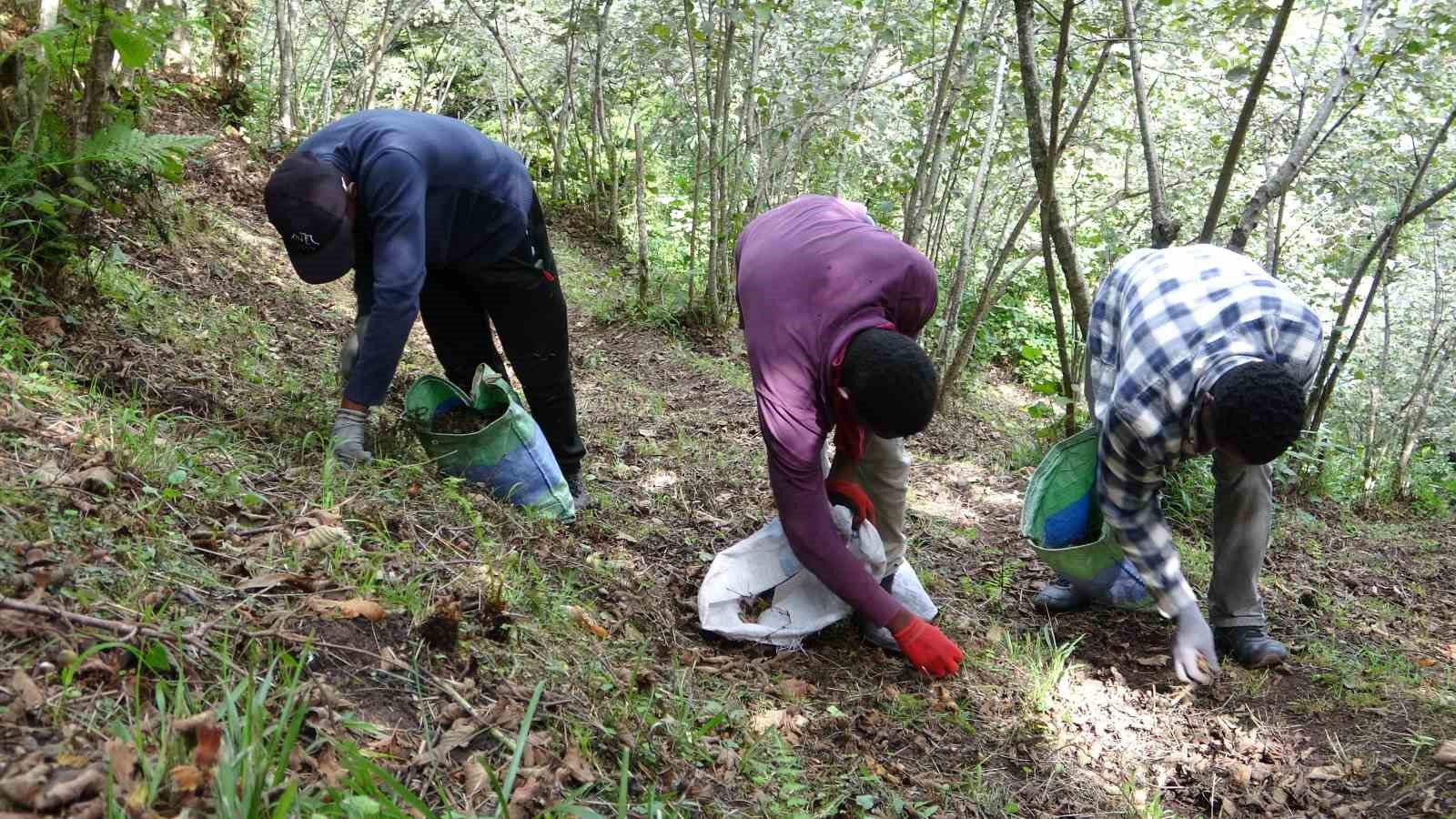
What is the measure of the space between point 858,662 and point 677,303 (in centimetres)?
578

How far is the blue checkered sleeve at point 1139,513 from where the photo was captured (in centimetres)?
292

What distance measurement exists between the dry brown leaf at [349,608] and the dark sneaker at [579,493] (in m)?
1.55

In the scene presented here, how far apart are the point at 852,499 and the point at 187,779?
2.08 m

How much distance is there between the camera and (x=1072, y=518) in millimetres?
3459

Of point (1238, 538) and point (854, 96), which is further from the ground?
point (854, 96)

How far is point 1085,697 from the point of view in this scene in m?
3.01

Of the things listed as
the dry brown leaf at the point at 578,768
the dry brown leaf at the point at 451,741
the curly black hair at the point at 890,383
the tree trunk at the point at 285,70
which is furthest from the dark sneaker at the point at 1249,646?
the tree trunk at the point at 285,70

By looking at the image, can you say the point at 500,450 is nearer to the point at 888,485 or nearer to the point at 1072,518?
the point at 888,485

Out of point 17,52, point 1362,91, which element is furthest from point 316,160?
point 1362,91

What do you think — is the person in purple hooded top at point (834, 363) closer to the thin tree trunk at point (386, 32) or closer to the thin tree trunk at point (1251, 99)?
the thin tree trunk at point (1251, 99)

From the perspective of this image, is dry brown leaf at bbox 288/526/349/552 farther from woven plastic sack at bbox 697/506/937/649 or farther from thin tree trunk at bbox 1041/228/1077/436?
thin tree trunk at bbox 1041/228/1077/436

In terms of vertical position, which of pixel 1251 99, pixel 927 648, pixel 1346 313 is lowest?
pixel 927 648

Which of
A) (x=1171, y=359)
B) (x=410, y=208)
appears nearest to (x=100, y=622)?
(x=410, y=208)

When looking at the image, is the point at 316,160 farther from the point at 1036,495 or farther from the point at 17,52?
the point at 1036,495
